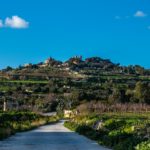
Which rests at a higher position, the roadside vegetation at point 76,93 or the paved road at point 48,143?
the roadside vegetation at point 76,93

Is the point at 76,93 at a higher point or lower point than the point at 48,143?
higher

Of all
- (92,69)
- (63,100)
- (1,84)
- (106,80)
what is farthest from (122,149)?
(92,69)

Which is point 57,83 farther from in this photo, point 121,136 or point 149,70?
point 121,136

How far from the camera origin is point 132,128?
2978 cm

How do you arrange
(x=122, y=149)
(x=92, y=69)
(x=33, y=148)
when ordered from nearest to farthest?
(x=122, y=149)
(x=33, y=148)
(x=92, y=69)

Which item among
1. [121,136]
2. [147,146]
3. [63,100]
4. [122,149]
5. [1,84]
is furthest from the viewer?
[1,84]

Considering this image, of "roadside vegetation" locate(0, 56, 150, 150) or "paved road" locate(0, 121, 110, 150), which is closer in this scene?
"paved road" locate(0, 121, 110, 150)

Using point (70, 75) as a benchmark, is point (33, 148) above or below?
below

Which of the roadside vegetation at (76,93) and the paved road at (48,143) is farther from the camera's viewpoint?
the roadside vegetation at (76,93)

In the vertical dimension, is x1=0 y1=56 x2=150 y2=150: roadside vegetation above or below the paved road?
above

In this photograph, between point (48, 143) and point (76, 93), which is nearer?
point (48, 143)

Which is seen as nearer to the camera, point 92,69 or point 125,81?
point 125,81

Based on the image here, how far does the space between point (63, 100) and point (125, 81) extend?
3382 cm

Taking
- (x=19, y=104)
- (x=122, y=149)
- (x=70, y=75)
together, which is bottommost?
(x=122, y=149)
